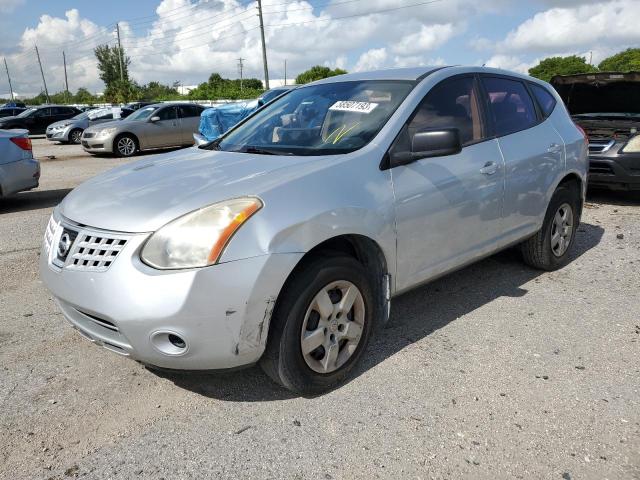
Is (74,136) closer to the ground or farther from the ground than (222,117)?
closer to the ground

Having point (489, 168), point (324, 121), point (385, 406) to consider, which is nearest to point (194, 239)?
point (385, 406)

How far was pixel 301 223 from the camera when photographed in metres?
2.55

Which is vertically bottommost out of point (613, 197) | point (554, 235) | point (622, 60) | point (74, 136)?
point (613, 197)

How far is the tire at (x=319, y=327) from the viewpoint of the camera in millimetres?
2559

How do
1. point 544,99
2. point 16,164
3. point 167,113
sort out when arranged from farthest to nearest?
point 167,113
point 16,164
point 544,99

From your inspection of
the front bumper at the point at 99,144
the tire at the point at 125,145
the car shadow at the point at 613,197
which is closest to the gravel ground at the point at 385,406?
the car shadow at the point at 613,197

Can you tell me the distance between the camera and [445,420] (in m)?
2.63

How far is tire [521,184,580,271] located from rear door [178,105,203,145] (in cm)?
1280

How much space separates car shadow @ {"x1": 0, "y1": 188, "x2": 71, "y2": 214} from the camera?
802cm

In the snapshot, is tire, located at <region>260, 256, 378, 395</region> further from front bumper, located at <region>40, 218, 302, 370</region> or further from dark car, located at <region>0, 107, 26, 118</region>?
dark car, located at <region>0, 107, 26, 118</region>

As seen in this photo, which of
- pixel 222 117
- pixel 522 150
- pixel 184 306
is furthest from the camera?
pixel 222 117

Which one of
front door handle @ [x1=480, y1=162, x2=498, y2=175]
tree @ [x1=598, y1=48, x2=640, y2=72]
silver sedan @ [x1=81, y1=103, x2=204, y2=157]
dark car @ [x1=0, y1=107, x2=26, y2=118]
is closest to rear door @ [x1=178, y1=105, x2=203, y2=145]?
silver sedan @ [x1=81, y1=103, x2=204, y2=157]

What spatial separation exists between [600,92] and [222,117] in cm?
749

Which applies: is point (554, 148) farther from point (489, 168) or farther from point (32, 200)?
point (32, 200)
